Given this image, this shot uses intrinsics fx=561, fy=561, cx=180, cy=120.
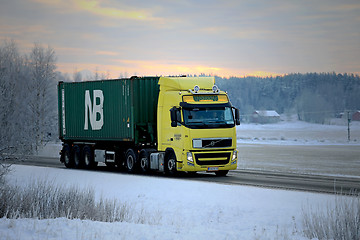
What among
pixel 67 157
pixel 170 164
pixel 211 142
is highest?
pixel 211 142

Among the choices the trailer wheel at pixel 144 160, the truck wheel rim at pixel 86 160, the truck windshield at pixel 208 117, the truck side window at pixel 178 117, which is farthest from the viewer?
the truck wheel rim at pixel 86 160

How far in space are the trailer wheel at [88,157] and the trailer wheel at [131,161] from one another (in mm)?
3498

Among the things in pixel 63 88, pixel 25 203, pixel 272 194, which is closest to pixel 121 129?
pixel 63 88

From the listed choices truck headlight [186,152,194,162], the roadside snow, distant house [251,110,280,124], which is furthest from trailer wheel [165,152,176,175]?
distant house [251,110,280,124]

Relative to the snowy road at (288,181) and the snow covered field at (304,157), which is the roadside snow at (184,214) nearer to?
the snowy road at (288,181)

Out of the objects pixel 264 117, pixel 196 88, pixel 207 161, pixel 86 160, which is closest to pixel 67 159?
pixel 86 160

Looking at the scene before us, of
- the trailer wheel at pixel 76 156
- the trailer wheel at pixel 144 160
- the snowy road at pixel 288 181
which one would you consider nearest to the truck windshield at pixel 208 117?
the snowy road at pixel 288 181

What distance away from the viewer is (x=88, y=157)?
3061 cm

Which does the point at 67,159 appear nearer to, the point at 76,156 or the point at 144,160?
the point at 76,156

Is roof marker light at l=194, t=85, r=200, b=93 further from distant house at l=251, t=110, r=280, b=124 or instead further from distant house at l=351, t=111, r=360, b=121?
distant house at l=251, t=110, r=280, b=124

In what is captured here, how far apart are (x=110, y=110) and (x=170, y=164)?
17.7 feet

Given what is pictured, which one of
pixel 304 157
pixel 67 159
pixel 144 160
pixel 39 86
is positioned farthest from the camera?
pixel 39 86

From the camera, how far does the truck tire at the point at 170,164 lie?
24.6m

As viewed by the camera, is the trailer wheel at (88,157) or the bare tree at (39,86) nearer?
→ the trailer wheel at (88,157)
